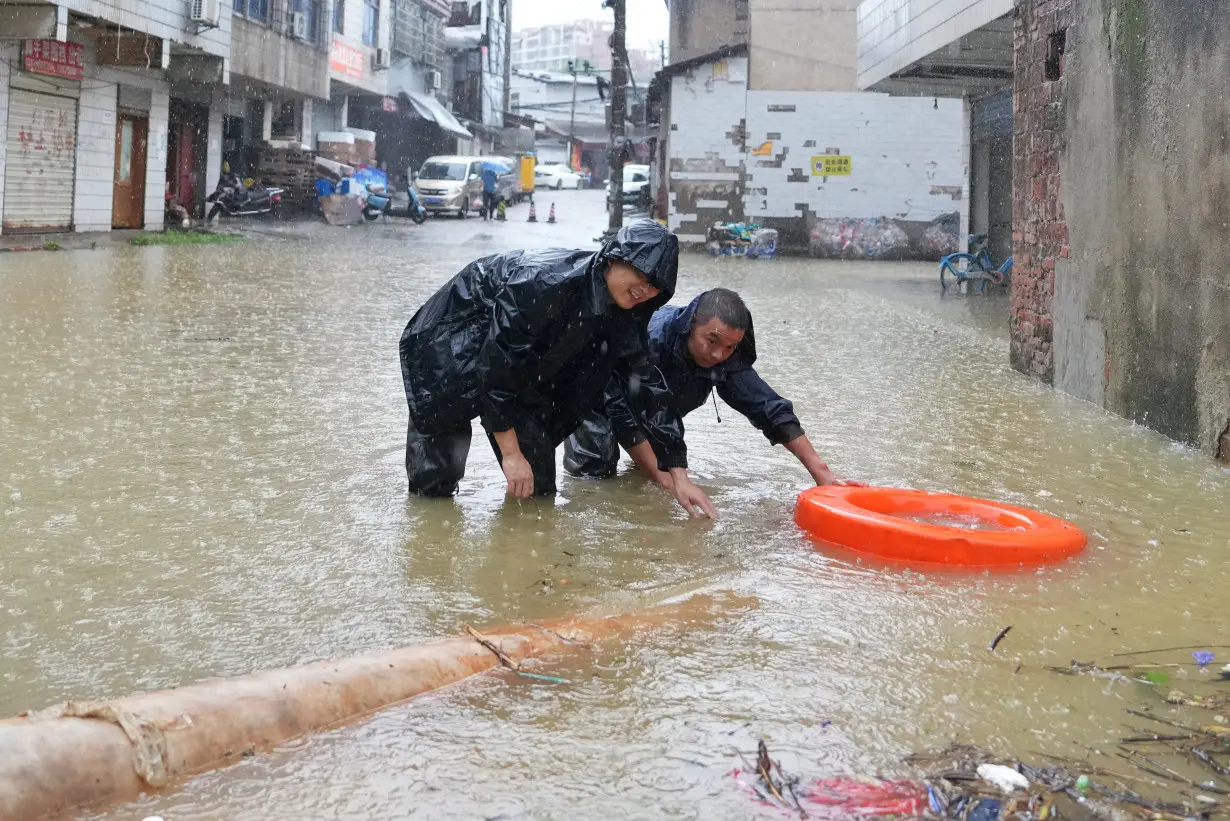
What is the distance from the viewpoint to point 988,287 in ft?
56.5

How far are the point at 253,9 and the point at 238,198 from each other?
4.06 metres

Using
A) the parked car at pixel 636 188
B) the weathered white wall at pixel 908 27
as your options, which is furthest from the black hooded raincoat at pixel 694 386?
the parked car at pixel 636 188

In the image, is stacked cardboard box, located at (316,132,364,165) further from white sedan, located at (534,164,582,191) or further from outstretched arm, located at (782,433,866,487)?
outstretched arm, located at (782,433,866,487)

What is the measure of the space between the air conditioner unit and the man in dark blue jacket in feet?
61.5

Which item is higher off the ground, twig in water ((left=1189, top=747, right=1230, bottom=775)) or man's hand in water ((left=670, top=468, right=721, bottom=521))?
man's hand in water ((left=670, top=468, right=721, bottom=521))

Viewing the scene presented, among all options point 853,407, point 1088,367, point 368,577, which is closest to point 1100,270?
point 1088,367

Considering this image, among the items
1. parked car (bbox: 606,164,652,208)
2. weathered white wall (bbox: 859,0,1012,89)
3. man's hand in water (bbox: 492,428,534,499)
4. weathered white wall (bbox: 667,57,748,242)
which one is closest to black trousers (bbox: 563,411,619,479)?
man's hand in water (bbox: 492,428,534,499)

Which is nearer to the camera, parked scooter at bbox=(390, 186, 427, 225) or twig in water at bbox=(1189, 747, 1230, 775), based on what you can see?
twig in water at bbox=(1189, 747, 1230, 775)

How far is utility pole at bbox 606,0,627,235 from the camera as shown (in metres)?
25.8

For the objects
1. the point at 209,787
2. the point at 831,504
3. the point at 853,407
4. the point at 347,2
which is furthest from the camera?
the point at 347,2

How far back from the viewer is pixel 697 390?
202 inches

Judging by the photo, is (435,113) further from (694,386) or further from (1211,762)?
(1211,762)

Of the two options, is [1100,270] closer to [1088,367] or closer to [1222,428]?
[1088,367]

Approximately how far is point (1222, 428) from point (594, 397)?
119 inches
